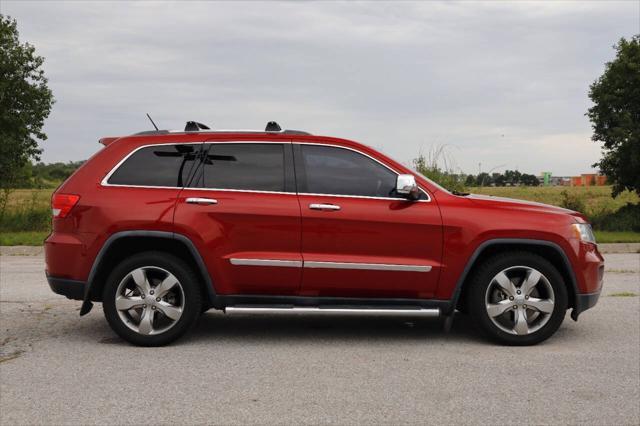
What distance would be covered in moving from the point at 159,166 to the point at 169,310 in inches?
49.9

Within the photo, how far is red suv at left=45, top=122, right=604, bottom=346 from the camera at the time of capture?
5.80 m

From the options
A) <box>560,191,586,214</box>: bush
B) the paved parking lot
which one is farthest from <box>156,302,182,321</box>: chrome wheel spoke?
<box>560,191,586,214</box>: bush

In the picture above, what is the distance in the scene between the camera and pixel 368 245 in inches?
229

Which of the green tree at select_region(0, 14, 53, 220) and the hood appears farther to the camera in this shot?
the green tree at select_region(0, 14, 53, 220)

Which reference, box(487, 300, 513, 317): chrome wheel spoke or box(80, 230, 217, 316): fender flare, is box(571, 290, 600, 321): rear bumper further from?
box(80, 230, 217, 316): fender flare

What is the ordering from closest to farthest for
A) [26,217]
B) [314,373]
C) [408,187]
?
[314,373], [408,187], [26,217]

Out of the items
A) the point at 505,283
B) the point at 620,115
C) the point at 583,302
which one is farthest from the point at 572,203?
the point at 505,283

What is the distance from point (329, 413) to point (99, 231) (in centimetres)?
280

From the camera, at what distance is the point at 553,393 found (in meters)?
4.57

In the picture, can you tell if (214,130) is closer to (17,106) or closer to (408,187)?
(408,187)

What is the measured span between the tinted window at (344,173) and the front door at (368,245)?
54mm

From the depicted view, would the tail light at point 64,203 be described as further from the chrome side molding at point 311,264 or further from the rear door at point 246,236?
the chrome side molding at point 311,264

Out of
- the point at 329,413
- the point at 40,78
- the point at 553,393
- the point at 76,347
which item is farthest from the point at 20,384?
the point at 40,78

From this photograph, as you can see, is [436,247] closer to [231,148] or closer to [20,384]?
[231,148]
